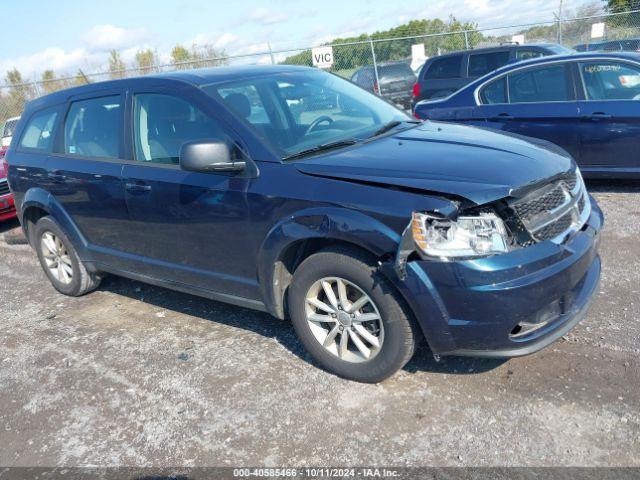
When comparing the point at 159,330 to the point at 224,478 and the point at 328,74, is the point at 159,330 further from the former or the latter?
the point at 328,74

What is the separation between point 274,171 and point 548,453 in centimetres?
206

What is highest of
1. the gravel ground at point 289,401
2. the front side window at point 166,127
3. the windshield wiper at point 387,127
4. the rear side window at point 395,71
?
the front side window at point 166,127

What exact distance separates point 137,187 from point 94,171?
596 mm

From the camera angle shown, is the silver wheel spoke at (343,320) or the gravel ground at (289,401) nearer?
the gravel ground at (289,401)

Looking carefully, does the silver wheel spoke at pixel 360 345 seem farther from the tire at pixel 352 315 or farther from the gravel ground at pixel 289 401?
the gravel ground at pixel 289 401

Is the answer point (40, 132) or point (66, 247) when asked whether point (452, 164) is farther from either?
point (40, 132)

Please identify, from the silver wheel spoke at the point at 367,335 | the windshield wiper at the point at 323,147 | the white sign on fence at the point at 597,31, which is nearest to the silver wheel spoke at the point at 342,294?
the silver wheel spoke at the point at 367,335

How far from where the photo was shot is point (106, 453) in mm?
3111

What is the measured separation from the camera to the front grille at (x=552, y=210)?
2918 millimetres

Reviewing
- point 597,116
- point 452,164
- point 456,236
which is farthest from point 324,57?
point 456,236

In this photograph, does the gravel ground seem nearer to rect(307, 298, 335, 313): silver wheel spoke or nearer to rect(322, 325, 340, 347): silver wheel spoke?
rect(322, 325, 340, 347): silver wheel spoke

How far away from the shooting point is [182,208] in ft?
12.6

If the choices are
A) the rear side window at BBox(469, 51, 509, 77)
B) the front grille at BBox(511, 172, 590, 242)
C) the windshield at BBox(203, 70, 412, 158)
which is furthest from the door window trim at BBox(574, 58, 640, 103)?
the rear side window at BBox(469, 51, 509, 77)

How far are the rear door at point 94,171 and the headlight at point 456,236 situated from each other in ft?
7.95
